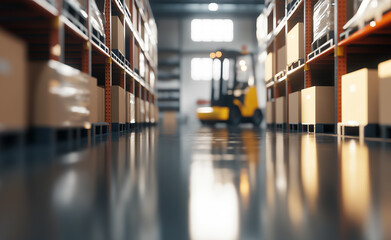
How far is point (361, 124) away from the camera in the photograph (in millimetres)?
3678

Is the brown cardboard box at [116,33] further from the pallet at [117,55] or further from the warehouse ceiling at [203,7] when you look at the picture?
the warehouse ceiling at [203,7]

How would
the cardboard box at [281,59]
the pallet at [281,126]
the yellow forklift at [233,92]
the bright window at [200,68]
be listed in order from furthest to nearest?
the bright window at [200,68], the yellow forklift at [233,92], the cardboard box at [281,59], the pallet at [281,126]

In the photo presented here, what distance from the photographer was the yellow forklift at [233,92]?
35.9ft

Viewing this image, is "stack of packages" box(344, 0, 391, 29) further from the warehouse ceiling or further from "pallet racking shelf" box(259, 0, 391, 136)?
the warehouse ceiling

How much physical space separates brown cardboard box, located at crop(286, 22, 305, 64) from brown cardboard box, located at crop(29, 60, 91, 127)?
4.69 m

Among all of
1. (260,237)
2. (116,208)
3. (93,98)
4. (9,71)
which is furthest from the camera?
(93,98)

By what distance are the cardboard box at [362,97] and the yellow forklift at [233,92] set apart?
6.92m

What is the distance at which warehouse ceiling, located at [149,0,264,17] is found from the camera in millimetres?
16953

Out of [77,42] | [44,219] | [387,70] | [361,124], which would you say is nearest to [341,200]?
[44,219]

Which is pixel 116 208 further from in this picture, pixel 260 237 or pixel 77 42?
pixel 77 42

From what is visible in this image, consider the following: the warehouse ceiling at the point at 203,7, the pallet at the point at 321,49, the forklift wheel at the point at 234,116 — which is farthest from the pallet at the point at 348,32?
the warehouse ceiling at the point at 203,7

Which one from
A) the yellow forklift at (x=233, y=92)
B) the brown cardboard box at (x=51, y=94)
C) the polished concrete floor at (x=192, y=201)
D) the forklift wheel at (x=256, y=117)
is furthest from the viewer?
the forklift wheel at (x=256, y=117)

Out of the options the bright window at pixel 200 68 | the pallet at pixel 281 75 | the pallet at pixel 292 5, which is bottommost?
the pallet at pixel 281 75

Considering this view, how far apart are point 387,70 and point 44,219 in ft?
11.0
